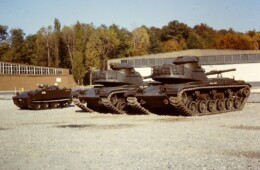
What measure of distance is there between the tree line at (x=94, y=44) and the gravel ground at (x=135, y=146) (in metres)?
67.9

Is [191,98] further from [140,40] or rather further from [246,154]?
[140,40]

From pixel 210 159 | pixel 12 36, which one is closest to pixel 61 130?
pixel 210 159

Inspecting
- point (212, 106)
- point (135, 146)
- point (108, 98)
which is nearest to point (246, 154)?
point (135, 146)

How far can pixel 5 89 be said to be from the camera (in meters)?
70.3

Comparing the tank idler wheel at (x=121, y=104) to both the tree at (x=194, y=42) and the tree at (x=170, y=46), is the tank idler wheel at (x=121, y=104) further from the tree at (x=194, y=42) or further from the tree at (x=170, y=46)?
the tree at (x=170, y=46)

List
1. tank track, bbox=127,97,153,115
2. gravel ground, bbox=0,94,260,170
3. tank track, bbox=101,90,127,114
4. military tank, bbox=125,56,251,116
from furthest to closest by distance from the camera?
tank track, bbox=101,90,127,114, tank track, bbox=127,97,153,115, military tank, bbox=125,56,251,116, gravel ground, bbox=0,94,260,170

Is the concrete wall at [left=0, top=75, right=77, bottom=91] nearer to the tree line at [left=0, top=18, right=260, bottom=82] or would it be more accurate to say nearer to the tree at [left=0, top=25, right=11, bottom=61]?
the tree line at [left=0, top=18, right=260, bottom=82]

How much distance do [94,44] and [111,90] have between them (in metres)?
63.6

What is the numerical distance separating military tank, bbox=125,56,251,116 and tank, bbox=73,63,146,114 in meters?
1.06

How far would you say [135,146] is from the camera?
36.8ft

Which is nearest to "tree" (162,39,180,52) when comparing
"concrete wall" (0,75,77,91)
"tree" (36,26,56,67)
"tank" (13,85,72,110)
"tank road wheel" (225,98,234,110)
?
"tree" (36,26,56,67)

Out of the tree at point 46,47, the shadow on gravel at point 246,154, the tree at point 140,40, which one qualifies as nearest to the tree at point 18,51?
the tree at point 46,47

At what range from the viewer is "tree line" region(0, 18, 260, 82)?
86.1 m

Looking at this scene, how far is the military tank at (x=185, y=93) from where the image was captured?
63.5 feet
